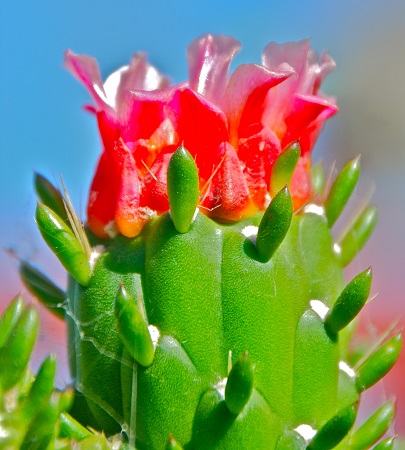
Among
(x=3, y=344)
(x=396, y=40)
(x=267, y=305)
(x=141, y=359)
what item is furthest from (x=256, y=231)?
(x=396, y=40)

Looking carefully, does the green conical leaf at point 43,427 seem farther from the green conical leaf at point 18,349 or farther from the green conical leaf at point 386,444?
the green conical leaf at point 386,444

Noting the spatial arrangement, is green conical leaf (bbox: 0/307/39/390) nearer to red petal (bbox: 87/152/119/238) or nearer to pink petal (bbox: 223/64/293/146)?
red petal (bbox: 87/152/119/238)

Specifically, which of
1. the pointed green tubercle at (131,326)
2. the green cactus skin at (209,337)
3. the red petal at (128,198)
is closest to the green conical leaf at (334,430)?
the green cactus skin at (209,337)

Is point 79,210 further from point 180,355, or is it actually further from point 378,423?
point 378,423

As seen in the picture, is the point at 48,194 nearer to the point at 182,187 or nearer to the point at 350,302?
the point at 182,187

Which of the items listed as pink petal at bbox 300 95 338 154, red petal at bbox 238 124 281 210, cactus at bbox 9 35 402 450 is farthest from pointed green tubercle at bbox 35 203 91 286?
pink petal at bbox 300 95 338 154
